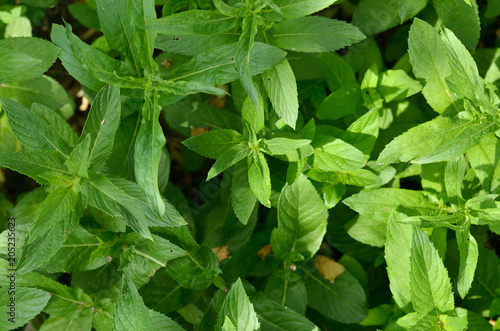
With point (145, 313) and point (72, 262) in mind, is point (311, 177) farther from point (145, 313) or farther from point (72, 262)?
point (72, 262)

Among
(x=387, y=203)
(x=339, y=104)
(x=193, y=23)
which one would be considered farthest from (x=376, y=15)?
(x=193, y=23)

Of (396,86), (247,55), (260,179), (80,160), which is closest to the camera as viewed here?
(247,55)

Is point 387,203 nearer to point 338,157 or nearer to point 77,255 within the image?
point 338,157

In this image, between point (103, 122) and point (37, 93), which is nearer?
point (103, 122)

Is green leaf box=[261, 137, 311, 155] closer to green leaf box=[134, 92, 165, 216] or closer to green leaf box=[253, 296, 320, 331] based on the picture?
green leaf box=[134, 92, 165, 216]

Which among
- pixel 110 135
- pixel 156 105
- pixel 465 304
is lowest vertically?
pixel 465 304

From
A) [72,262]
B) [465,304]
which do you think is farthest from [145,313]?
[465,304]
